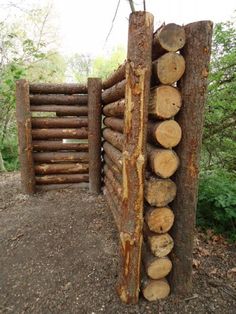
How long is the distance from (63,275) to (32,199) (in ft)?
7.47

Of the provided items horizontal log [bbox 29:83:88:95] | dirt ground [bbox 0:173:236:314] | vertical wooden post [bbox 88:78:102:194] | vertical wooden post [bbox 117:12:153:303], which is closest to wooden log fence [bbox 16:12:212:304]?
vertical wooden post [bbox 117:12:153:303]

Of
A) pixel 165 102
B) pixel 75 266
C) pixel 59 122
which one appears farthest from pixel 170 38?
pixel 59 122

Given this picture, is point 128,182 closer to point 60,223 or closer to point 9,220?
point 60,223

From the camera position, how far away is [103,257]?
299 cm

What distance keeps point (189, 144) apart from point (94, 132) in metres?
2.98

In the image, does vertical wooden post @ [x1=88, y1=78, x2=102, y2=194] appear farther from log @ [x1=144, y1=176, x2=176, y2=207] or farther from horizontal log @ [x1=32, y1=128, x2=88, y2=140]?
log @ [x1=144, y1=176, x2=176, y2=207]

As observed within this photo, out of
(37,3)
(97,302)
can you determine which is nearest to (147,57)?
(97,302)

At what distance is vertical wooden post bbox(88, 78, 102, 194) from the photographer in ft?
15.4

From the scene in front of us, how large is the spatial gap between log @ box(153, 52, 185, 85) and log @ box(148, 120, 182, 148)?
330 mm

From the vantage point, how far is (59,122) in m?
5.00

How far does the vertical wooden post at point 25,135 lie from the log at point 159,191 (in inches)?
129

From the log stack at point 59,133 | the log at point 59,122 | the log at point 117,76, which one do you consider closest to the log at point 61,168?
the log stack at point 59,133

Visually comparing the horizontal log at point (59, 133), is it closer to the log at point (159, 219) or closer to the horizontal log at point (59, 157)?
the horizontal log at point (59, 157)

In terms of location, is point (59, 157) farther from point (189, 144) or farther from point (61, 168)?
point (189, 144)
